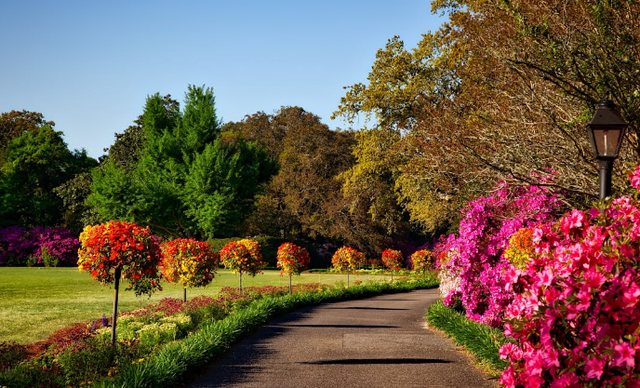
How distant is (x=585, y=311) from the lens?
10.5 ft

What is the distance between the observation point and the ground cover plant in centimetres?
780

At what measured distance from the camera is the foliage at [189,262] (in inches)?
635

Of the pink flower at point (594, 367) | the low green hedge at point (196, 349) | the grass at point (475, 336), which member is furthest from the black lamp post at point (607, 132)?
the low green hedge at point (196, 349)

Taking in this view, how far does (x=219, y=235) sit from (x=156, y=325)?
30267mm

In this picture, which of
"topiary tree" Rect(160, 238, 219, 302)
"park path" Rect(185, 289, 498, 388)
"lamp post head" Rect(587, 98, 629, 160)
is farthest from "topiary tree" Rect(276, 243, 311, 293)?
"lamp post head" Rect(587, 98, 629, 160)

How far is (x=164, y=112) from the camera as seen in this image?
46719 mm

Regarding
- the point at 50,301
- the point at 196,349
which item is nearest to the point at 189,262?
the point at 196,349

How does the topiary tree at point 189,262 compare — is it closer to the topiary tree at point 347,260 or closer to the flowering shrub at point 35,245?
the topiary tree at point 347,260

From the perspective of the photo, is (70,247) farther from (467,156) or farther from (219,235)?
(467,156)

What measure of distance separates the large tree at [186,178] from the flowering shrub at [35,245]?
3338mm

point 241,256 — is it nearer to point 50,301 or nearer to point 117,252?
point 50,301

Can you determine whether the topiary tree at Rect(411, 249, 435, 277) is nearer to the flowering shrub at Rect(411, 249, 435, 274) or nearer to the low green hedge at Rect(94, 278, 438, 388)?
the flowering shrub at Rect(411, 249, 435, 274)

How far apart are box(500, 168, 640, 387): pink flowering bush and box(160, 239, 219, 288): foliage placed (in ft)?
43.4

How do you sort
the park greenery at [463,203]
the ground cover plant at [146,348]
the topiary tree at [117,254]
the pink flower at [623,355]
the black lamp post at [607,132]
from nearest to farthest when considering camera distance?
the pink flower at [623,355]
the park greenery at [463,203]
the black lamp post at [607,132]
the ground cover plant at [146,348]
the topiary tree at [117,254]
